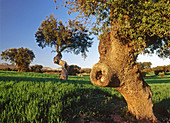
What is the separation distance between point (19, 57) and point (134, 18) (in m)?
57.5

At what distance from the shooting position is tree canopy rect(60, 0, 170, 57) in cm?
456

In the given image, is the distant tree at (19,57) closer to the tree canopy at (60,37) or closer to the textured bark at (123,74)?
the tree canopy at (60,37)

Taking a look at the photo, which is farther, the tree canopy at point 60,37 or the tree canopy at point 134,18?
the tree canopy at point 60,37

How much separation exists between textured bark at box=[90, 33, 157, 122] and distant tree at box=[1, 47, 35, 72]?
178ft

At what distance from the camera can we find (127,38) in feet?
17.8

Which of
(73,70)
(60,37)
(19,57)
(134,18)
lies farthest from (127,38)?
(19,57)

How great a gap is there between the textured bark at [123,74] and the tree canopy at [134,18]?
1.70ft

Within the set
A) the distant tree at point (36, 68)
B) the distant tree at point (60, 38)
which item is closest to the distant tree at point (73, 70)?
the distant tree at point (36, 68)

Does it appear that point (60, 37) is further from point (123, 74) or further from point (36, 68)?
point (36, 68)

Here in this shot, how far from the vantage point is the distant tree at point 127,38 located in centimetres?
470

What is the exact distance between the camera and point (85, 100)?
7.82m

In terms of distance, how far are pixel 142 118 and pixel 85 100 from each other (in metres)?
3.41

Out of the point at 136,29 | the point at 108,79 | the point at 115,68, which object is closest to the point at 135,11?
the point at 136,29

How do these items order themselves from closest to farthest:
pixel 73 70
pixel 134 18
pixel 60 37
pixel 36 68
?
pixel 134 18 → pixel 60 37 → pixel 73 70 → pixel 36 68
